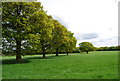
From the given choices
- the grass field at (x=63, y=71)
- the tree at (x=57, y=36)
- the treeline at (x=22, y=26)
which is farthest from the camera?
the tree at (x=57, y=36)

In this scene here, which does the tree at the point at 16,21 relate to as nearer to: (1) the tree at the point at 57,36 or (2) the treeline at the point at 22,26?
(2) the treeline at the point at 22,26

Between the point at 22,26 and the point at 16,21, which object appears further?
the point at 22,26

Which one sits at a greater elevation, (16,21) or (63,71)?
(16,21)

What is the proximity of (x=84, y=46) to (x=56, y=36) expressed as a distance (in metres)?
70.5

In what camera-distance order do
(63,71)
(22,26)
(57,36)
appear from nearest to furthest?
(63,71), (22,26), (57,36)

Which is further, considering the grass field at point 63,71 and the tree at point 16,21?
the tree at point 16,21

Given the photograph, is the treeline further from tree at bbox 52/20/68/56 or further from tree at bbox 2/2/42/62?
tree at bbox 52/20/68/56

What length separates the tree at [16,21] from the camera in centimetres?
2578

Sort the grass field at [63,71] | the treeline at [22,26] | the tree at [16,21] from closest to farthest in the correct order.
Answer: the grass field at [63,71] < the tree at [16,21] < the treeline at [22,26]

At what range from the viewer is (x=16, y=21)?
2556 centimetres

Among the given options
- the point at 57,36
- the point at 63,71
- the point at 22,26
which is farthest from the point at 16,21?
the point at 57,36

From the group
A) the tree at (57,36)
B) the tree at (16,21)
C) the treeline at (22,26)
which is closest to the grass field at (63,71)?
the treeline at (22,26)

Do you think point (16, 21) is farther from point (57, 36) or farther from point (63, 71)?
point (57, 36)

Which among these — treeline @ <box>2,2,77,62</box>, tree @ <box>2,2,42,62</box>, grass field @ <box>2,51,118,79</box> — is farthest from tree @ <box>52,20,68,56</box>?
grass field @ <box>2,51,118,79</box>
